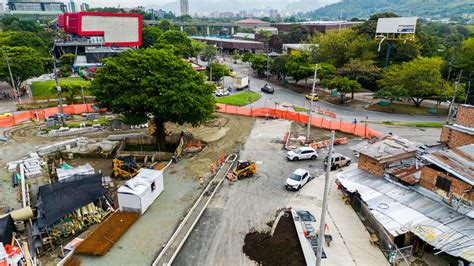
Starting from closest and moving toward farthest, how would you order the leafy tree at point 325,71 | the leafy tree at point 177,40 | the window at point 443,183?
the window at point 443,183
the leafy tree at point 325,71
the leafy tree at point 177,40

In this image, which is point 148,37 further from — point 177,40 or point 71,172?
point 71,172

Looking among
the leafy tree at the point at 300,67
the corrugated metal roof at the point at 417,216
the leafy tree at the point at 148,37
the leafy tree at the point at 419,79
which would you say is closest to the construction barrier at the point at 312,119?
the leafy tree at the point at 419,79

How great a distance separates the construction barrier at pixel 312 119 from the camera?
3744 cm

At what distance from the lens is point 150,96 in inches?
1158

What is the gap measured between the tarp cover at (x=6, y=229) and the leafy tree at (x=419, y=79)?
163ft

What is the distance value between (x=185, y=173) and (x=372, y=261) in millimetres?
16607

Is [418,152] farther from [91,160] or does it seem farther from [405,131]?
[91,160]

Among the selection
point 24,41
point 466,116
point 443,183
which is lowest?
point 443,183

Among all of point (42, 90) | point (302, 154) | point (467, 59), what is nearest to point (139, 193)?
point (302, 154)

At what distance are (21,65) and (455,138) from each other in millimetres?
62492

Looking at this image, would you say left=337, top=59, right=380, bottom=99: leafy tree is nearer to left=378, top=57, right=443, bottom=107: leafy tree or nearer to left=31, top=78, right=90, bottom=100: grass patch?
left=378, top=57, right=443, bottom=107: leafy tree

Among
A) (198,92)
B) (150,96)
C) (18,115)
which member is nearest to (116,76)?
(150,96)

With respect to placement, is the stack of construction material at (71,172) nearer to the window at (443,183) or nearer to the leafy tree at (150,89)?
the leafy tree at (150,89)

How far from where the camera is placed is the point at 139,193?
21.0m
